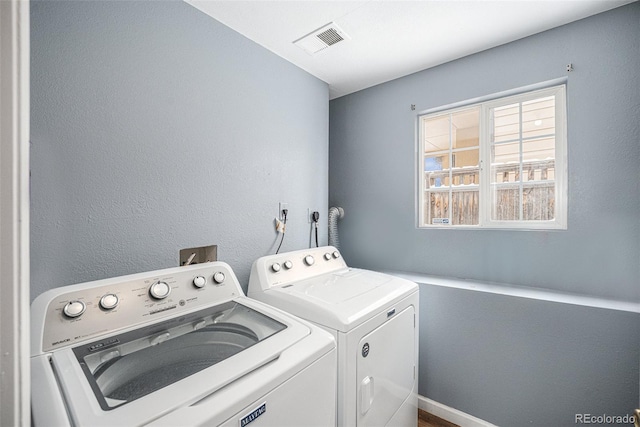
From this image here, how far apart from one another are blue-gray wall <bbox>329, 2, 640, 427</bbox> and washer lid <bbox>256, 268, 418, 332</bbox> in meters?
0.53

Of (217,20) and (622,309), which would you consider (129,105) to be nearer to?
(217,20)

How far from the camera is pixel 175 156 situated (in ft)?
4.74

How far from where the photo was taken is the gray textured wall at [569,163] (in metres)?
1.50

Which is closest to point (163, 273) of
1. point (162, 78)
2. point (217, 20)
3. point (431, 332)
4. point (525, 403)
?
point (162, 78)

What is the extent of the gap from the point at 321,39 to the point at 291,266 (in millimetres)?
1465

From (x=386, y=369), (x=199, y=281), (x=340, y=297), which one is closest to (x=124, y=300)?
(x=199, y=281)

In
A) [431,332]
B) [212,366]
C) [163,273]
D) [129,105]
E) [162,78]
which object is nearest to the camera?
[212,366]

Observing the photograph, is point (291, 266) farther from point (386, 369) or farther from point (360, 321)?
point (386, 369)

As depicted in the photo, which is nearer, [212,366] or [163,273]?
[212,366]

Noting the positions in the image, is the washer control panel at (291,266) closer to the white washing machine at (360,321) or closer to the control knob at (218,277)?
the white washing machine at (360,321)

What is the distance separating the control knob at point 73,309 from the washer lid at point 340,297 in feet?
2.47

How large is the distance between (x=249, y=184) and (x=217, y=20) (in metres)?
0.98

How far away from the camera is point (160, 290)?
1.11 metres

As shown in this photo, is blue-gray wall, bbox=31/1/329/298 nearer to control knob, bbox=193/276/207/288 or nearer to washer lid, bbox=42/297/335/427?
control knob, bbox=193/276/207/288
